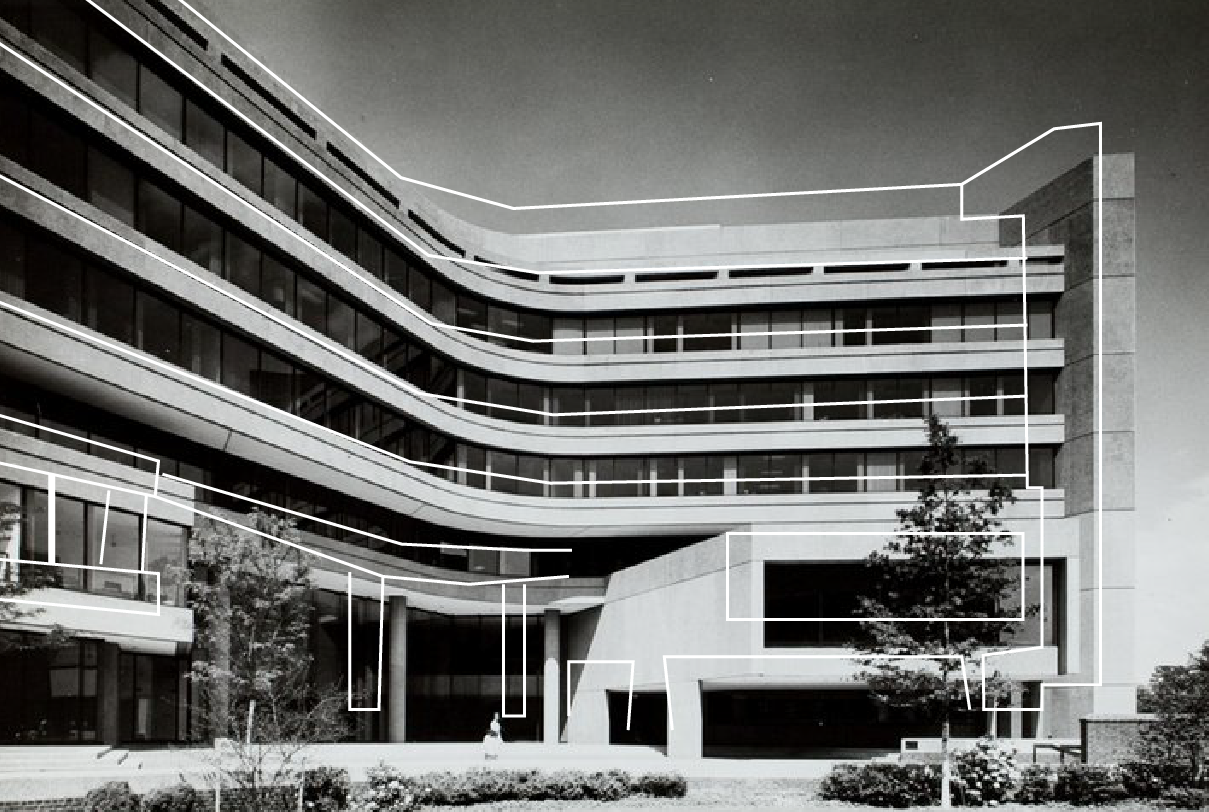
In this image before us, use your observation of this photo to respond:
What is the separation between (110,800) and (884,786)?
58.0 feet

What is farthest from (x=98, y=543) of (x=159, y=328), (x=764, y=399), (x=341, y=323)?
(x=764, y=399)

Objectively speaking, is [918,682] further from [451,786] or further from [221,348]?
[221,348]

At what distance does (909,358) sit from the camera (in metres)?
59.2

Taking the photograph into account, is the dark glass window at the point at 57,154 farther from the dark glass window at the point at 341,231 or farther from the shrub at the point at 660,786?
the shrub at the point at 660,786

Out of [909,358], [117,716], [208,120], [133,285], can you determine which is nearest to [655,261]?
[909,358]

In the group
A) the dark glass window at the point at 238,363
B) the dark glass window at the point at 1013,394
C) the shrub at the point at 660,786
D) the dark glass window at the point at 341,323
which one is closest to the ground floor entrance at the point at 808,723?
the dark glass window at the point at 1013,394

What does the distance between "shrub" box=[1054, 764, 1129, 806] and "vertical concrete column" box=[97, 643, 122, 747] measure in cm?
2476

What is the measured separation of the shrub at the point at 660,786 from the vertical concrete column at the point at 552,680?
2885 centimetres

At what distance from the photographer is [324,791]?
27.8m

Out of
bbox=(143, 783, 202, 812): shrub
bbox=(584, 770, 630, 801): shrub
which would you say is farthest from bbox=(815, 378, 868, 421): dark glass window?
bbox=(143, 783, 202, 812): shrub

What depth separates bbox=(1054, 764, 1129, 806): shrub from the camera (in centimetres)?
3191

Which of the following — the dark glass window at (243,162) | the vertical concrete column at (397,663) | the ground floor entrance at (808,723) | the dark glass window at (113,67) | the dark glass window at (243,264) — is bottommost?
the ground floor entrance at (808,723)

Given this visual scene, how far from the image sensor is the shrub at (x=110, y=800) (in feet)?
81.2

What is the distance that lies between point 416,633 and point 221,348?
78.7ft
